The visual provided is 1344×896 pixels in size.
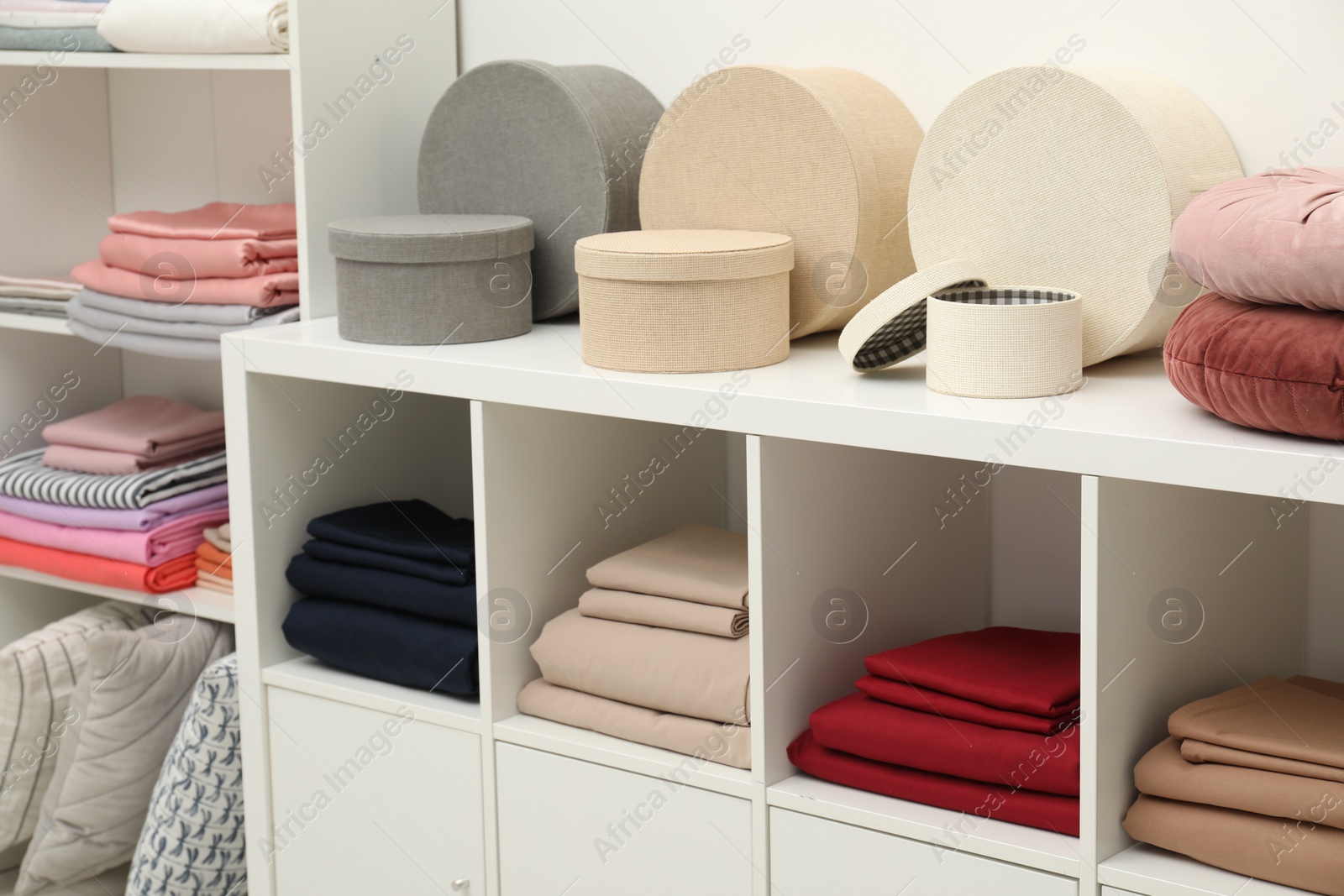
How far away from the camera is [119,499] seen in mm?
1937

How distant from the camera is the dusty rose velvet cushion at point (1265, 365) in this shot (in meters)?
0.97

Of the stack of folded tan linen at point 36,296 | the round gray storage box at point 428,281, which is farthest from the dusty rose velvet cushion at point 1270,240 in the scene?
the stack of folded tan linen at point 36,296

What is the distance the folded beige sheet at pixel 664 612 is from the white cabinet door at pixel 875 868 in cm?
19

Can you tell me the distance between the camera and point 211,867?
1.80 metres

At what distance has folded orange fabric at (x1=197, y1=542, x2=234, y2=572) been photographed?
1.91 m

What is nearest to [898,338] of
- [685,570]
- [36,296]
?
[685,570]

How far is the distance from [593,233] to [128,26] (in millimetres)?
670

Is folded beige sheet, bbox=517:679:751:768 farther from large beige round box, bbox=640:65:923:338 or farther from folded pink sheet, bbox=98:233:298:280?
folded pink sheet, bbox=98:233:298:280

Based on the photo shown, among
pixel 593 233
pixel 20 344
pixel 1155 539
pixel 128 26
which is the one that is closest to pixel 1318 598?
pixel 1155 539

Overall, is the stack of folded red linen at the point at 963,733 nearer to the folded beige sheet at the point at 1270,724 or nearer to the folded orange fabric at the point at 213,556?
the folded beige sheet at the point at 1270,724

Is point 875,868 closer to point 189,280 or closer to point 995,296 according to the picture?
point 995,296

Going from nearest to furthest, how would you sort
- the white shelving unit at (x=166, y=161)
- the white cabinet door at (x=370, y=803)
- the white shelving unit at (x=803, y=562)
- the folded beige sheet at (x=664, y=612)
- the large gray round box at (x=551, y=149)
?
the white shelving unit at (x=803, y=562)
the folded beige sheet at (x=664, y=612)
the white cabinet door at (x=370, y=803)
the large gray round box at (x=551, y=149)
the white shelving unit at (x=166, y=161)

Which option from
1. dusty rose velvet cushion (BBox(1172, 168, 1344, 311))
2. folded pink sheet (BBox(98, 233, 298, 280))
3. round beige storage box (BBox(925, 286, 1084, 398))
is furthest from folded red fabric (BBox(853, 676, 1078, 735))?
folded pink sheet (BBox(98, 233, 298, 280))

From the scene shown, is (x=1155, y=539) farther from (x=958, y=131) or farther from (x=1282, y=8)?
(x=1282, y=8)
